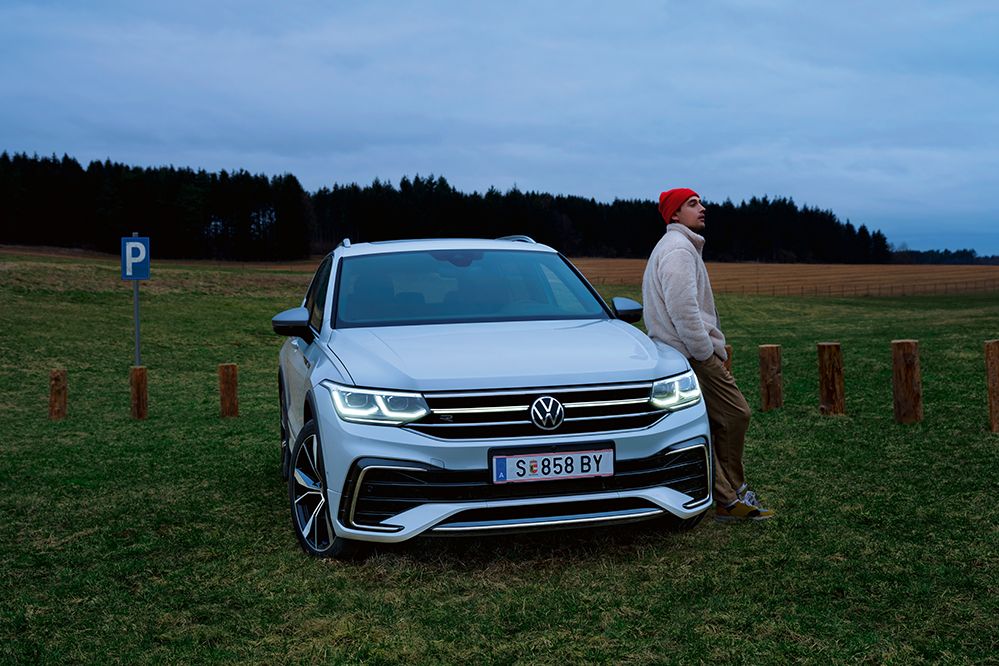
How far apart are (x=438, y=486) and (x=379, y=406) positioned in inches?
18.8

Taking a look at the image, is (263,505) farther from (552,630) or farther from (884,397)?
(884,397)

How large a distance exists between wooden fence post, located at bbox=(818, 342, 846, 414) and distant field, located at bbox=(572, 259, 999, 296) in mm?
52171

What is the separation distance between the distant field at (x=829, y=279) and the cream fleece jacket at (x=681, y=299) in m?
56.9

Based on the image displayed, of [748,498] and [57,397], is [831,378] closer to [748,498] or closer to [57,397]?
[748,498]

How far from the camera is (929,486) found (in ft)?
22.1

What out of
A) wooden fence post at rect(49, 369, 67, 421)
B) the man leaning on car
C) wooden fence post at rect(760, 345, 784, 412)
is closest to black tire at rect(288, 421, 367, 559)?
the man leaning on car

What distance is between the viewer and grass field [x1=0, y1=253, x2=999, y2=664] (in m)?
3.92

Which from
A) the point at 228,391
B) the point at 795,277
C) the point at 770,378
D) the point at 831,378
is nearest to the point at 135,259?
the point at 228,391

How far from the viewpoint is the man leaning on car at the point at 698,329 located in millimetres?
5715

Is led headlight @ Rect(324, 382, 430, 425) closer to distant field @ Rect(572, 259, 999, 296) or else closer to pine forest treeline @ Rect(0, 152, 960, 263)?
distant field @ Rect(572, 259, 999, 296)

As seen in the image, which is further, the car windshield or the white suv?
the car windshield

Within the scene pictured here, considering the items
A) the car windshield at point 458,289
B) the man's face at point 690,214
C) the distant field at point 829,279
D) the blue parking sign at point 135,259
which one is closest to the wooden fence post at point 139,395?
the blue parking sign at point 135,259

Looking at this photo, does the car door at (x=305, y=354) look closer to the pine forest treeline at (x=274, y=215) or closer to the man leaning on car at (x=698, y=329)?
the man leaning on car at (x=698, y=329)

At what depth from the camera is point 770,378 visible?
11.0 m
